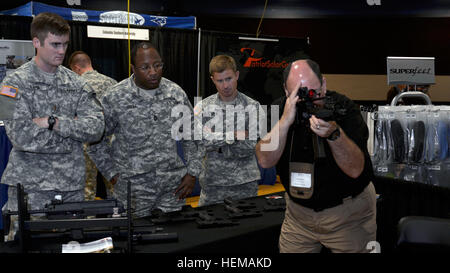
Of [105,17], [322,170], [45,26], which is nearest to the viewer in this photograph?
[322,170]

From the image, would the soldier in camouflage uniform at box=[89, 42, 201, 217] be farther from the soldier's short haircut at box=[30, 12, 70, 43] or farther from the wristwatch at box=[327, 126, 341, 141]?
the wristwatch at box=[327, 126, 341, 141]

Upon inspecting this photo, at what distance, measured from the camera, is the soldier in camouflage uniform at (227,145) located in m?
2.81

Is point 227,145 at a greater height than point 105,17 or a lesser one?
lesser

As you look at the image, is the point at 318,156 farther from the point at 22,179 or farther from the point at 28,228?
the point at 22,179

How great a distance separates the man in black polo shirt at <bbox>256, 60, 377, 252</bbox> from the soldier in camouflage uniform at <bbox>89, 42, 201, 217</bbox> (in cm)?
85

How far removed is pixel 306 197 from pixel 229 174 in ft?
3.86

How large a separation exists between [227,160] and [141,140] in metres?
0.66

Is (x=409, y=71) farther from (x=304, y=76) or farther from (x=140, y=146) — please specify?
(x=140, y=146)

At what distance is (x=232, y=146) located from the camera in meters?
2.87

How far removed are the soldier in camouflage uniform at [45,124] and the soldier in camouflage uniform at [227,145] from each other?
2.84 feet

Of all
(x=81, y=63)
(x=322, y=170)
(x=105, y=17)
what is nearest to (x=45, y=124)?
(x=322, y=170)

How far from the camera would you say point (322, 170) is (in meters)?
1.75

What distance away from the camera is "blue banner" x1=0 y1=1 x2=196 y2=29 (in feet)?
20.3

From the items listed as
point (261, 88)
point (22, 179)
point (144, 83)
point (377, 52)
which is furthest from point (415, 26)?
point (22, 179)
